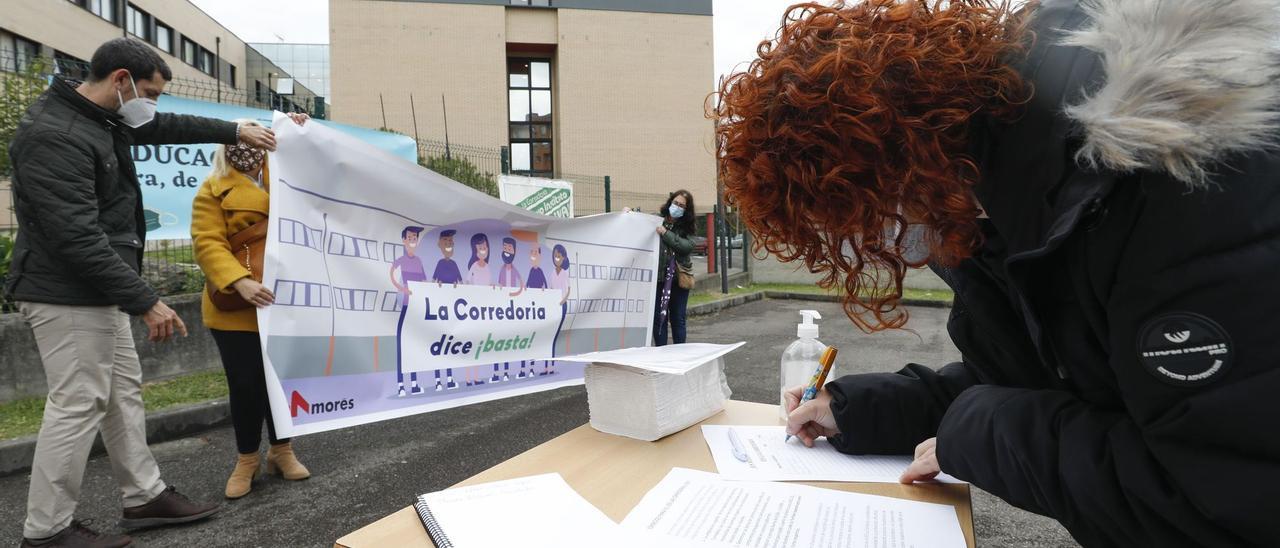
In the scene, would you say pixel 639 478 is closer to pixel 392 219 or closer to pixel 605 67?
pixel 392 219

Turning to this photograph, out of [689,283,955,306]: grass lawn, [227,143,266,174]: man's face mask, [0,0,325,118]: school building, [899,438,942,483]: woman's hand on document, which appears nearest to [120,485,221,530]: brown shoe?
[227,143,266,174]: man's face mask

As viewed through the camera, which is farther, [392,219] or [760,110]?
[392,219]

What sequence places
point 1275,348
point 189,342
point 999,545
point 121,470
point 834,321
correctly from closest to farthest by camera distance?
point 1275,348 → point 999,545 → point 121,470 → point 189,342 → point 834,321

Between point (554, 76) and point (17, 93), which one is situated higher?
point (554, 76)

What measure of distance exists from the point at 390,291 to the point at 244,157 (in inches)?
38.7

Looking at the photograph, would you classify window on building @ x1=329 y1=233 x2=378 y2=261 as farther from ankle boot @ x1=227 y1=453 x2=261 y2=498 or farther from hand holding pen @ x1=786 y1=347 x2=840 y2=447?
hand holding pen @ x1=786 y1=347 x2=840 y2=447

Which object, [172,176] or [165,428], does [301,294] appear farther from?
[172,176]

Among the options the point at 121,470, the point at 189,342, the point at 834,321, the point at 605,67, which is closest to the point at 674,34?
the point at 605,67

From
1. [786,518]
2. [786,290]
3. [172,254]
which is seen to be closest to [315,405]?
[786,518]

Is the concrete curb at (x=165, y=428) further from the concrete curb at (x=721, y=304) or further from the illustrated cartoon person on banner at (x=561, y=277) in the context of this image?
the concrete curb at (x=721, y=304)

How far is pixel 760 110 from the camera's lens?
1.08 meters

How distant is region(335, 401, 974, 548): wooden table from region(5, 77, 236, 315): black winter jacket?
85.5 inches

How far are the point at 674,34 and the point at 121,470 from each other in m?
30.7

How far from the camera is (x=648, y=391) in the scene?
172 cm
